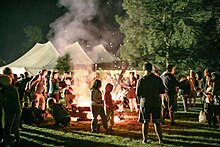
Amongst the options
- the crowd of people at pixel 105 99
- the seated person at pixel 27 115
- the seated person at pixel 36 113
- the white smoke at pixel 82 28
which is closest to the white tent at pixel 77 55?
the white smoke at pixel 82 28

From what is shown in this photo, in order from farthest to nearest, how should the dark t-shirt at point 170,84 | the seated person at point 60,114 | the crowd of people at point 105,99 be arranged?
the seated person at point 60,114
the dark t-shirt at point 170,84
the crowd of people at point 105,99

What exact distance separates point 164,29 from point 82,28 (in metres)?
8.13

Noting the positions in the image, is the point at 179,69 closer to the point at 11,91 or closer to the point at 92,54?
the point at 92,54

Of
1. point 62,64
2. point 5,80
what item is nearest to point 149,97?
point 5,80

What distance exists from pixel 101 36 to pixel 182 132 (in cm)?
2480

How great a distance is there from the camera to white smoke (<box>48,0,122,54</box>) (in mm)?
22975

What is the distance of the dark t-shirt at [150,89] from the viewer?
7863 mm

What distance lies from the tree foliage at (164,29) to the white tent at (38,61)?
9020mm

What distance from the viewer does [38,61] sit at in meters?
24.6

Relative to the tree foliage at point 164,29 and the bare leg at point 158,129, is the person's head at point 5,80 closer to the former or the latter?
the bare leg at point 158,129

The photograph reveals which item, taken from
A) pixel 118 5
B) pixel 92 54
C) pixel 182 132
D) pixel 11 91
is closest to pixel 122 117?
pixel 182 132

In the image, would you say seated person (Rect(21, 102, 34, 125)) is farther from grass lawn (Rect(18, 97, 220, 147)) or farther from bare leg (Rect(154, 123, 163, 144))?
bare leg (Rect(154, 123, 163, 144))

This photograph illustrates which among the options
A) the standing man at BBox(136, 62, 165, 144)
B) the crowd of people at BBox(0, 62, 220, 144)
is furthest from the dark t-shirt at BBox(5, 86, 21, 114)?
the standing man at BBox(136, 62, 165, 144)

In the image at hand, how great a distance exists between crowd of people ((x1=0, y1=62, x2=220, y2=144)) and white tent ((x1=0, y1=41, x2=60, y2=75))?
9.03m
